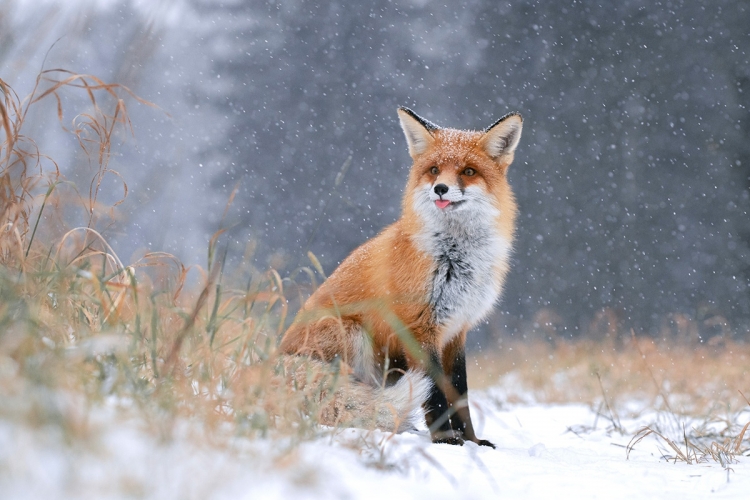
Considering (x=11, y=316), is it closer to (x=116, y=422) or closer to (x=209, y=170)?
(x=116, y=422)

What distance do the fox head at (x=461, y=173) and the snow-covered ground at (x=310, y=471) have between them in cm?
126

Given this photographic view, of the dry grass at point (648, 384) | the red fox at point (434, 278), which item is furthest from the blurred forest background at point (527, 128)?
the red fox at point (434, 278)

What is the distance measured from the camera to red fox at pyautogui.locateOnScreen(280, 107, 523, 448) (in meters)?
2.88

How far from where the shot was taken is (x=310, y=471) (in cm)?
127

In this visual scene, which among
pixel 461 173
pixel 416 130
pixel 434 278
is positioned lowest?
pixel 434 278

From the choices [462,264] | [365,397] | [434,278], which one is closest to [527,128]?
[462,264]

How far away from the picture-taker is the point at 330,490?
1.29m

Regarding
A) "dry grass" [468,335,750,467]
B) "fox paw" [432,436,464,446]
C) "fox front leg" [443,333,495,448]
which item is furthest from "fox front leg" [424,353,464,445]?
"dry grass" [468,335,750,467]

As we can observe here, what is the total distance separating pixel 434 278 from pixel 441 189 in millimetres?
469

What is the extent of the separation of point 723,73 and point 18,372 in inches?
512

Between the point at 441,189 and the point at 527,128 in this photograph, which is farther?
the point at 527,128

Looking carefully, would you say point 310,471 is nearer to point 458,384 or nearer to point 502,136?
point 458,384

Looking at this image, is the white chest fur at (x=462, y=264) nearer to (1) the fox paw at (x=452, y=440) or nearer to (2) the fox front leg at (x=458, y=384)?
(2) the fox front leg at (x=458, y=384)

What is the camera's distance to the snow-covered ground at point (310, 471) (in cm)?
103
